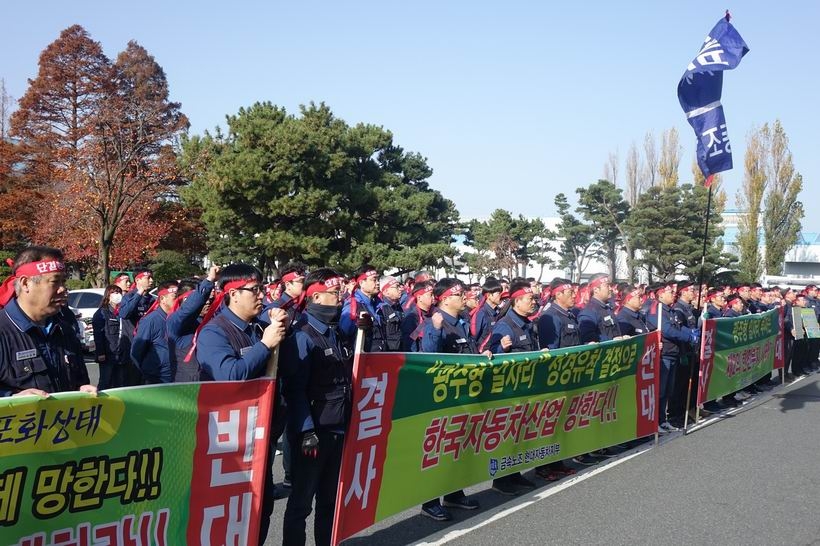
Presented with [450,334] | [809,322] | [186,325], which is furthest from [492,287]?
[809,322]

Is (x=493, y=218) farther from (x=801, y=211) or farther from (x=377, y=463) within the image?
(x=377, y=463)

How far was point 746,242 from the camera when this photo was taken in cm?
4588

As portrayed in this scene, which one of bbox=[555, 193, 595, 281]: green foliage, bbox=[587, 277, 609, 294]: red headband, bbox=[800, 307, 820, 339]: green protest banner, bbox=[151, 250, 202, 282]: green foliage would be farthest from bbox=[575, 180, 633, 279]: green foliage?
bbox=[587, 277, 609, 294]: red headband

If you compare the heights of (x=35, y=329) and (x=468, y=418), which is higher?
(x=35, y=329)

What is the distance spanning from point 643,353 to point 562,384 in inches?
70.9

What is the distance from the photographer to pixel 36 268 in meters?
3.73

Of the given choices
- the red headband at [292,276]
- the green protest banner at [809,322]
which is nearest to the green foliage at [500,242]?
the green protest banner at [809,322]

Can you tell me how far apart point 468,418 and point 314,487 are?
1621 millimetres

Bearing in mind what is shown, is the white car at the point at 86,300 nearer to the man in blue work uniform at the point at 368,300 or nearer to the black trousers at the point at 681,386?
the man in blue work uniform at the point at 368,300

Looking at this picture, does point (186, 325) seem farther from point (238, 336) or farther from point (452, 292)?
point (238, 336)

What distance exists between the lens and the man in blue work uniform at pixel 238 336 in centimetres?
389

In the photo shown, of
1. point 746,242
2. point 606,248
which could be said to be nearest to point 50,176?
point 606,248

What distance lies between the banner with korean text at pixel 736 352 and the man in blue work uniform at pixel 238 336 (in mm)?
6884

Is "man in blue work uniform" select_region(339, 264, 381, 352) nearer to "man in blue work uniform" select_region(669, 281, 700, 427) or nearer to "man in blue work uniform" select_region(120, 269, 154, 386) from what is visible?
"man in blue work uniform" select_region(120, 269, 154, 386)
